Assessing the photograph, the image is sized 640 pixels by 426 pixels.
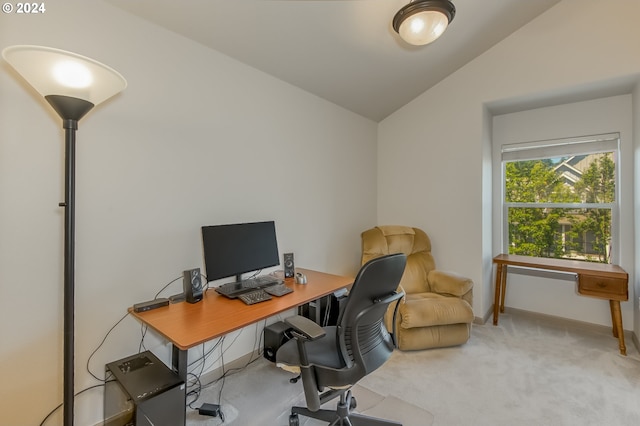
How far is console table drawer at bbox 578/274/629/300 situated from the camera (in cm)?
254

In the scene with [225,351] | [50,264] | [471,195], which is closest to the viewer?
[50,264]

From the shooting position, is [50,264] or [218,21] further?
[218,21]

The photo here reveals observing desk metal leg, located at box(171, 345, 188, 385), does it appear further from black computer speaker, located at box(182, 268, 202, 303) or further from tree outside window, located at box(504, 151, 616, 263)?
tree outside window, located at box(504, 151, 616, 263)

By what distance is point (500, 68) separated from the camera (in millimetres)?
3033

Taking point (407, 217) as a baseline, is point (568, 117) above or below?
above

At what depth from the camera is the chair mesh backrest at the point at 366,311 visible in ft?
4.34

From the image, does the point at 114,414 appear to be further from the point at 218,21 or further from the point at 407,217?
the point at 407,217

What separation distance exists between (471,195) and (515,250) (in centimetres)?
103

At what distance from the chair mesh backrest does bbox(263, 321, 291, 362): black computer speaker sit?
1015 mm

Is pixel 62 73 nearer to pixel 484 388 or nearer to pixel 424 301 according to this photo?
pixel 424 301

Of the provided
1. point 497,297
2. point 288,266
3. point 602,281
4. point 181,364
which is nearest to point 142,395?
point 181,364

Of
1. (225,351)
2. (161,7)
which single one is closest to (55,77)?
(161,7)

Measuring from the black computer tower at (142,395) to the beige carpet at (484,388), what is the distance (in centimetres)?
47

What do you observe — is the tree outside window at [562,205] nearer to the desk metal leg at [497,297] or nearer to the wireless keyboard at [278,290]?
the desk metal leg at [497,297]
